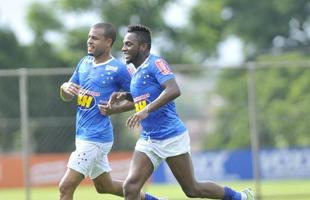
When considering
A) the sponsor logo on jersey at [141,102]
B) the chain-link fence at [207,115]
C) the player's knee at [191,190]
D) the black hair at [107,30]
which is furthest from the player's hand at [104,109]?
the chain-link fence at [207,115]

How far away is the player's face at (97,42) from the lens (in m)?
11.3

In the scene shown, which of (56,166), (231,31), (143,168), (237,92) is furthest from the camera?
(231,31)

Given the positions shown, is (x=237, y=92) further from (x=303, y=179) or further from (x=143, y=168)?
(x=143, y=168)

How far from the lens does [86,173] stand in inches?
441

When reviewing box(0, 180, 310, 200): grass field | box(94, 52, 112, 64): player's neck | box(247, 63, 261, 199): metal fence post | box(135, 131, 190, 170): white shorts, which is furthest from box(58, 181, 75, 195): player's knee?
box(0, 180, 310, 200): grass field

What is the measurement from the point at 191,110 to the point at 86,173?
90.8ft

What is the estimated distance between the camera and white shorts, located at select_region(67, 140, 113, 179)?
11117 mm

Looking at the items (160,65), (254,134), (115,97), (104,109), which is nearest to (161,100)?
(160,65)

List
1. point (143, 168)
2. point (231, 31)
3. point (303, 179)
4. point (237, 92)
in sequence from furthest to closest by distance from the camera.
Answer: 1. point (231, 31)
2. point (237, 92)
3. point (303, 179)
4. point (143, 168)

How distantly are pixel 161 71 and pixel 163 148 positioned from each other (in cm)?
85

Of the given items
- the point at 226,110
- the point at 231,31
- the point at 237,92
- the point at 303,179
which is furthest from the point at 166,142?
the point at 231,31

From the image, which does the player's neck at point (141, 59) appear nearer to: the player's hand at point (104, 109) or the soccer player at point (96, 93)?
the soccer player at point (96, 93)

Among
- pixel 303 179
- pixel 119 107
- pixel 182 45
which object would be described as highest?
pixel 182 45

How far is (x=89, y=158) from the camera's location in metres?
11.2
